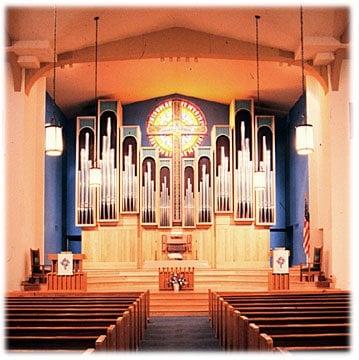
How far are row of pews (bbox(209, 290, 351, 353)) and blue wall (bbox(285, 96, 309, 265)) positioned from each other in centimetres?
845

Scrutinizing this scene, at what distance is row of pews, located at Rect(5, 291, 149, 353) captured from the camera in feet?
13.6

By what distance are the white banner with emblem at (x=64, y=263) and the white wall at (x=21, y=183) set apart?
2.81 ft

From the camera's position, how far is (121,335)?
5.21 metres

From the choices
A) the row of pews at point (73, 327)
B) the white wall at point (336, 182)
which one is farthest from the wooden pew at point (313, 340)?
the white wall at point (336, 182)

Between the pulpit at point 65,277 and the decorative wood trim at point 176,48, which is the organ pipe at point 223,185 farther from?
the pulpit at point 65,277

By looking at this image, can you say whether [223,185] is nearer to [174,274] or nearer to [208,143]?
[208,143]

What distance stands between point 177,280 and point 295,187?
18.8 feet

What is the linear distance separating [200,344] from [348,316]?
2.42 m

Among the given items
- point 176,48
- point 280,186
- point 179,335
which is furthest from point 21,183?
point 280,186

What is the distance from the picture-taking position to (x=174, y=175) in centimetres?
Result: 1695

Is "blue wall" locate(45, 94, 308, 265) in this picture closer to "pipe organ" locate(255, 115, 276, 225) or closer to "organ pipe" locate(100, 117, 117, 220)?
"pipe organ" locate(255, 115, 276, 225)

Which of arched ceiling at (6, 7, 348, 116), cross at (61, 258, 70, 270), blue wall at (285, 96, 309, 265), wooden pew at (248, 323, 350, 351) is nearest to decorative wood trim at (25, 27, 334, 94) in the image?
arched ceiling at (6, 7, 348, 116)

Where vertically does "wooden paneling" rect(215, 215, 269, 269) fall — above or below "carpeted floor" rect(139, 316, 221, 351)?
above

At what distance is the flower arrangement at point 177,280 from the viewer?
39.5ft
